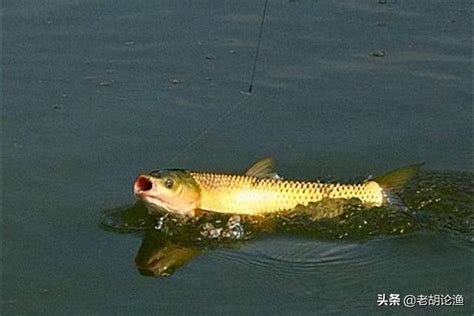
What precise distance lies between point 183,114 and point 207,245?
153 centimetres

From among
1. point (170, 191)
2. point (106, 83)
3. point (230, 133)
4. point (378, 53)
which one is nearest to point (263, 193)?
point (170, 191)

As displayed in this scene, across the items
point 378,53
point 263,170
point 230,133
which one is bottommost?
point 230,133

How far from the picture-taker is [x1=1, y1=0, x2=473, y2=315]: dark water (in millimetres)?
4492

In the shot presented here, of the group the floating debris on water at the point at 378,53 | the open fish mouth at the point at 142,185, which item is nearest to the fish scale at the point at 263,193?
the open fish mouth at the point at 142,185

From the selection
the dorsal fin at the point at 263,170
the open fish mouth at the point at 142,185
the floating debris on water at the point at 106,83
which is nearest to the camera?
the open fish mouth at the point at 142,185

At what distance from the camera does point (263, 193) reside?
16.2 feet

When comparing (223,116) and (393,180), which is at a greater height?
(393,180)

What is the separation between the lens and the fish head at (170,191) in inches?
191

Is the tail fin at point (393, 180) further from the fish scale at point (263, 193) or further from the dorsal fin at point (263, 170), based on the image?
the dorsal fin at point (263, 170)

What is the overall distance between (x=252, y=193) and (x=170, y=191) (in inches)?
14.7

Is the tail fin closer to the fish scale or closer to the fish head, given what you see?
the fish scale

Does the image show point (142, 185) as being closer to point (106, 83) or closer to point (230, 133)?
point (230, 133)

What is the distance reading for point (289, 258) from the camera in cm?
468

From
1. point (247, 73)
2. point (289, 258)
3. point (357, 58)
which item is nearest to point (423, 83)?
point (357, 58)
